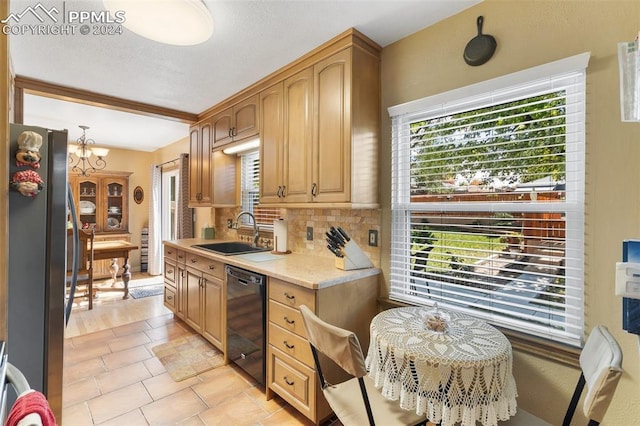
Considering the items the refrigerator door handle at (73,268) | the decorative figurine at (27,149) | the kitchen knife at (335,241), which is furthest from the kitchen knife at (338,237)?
the decorative figurine at (27,149)

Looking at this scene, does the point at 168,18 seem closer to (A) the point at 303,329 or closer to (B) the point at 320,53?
(B) the point at 320,53

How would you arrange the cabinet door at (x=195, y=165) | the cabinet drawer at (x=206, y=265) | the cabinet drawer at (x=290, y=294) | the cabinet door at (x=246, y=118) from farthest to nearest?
the cabinet door at (x=195, y=165) < the cabinet door at (x=246, y=118) < the cabinet drawer at (x=206, y=265) < the cabinet drawer at (x=290, y=294)

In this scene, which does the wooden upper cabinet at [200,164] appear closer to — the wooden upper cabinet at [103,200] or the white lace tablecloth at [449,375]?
the wooden upper cabinet at [103,200]

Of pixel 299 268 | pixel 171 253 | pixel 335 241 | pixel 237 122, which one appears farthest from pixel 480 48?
pixel 171 253

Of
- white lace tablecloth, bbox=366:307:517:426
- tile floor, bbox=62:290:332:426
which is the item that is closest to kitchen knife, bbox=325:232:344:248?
white lace tablecloth, bbox=366:307:517:426

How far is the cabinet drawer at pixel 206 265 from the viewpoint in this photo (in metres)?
2.54

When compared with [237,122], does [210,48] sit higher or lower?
higher

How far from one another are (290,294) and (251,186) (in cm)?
198

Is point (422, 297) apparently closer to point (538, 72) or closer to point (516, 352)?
point (516, 352)

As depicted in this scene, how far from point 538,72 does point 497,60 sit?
0.25 meters

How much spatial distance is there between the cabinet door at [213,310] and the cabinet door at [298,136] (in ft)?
3.37

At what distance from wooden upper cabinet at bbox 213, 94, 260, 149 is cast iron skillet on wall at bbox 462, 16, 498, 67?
5.78 ft

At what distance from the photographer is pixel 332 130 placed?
6.71ft

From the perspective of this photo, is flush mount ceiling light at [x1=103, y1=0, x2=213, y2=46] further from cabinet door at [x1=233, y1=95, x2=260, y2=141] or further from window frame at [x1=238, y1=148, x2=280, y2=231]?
window frame at [x1=238, y1=148, x2=280, y2=231]
